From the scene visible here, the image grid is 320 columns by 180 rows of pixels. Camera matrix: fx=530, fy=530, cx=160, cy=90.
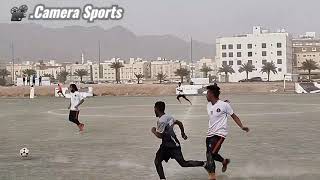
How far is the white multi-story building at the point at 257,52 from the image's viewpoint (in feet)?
476

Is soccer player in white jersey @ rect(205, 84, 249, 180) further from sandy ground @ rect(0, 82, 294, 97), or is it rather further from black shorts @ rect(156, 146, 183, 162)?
sandy ground @ rect(0, 82, 294, 97)

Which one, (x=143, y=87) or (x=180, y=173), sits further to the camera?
(x=143, y=87)

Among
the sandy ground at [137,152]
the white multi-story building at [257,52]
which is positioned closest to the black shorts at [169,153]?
the sandy ground at [137,152]

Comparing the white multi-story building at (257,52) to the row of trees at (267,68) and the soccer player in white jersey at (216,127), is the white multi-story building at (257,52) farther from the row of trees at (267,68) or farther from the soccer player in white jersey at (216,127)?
the soccer player in white jersey at (216,127)

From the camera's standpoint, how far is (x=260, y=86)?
72625 millimetres

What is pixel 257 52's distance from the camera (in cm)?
14838

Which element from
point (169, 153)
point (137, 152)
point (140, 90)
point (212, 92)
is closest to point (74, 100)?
point (137, 152)

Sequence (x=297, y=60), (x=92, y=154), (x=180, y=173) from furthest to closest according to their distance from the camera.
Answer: (x=297, y=60)
(x=92, y=154)
(x=180, y=173)

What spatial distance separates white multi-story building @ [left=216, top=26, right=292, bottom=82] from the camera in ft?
476

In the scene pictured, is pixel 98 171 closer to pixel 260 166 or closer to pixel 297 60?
pixel 260 166

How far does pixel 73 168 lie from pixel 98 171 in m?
0.69

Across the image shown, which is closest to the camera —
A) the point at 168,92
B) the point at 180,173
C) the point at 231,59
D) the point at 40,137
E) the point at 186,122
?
the point at 180,173

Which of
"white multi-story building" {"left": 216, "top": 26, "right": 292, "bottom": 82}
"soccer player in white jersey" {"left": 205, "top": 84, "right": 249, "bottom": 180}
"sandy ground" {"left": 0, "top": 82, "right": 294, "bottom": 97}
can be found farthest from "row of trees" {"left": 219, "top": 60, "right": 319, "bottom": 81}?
"soccer player in white jersey" {"left": 205, "top": 84, "right": 249, "bottom": 180}

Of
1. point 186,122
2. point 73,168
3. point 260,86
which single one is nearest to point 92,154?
point 73,168
